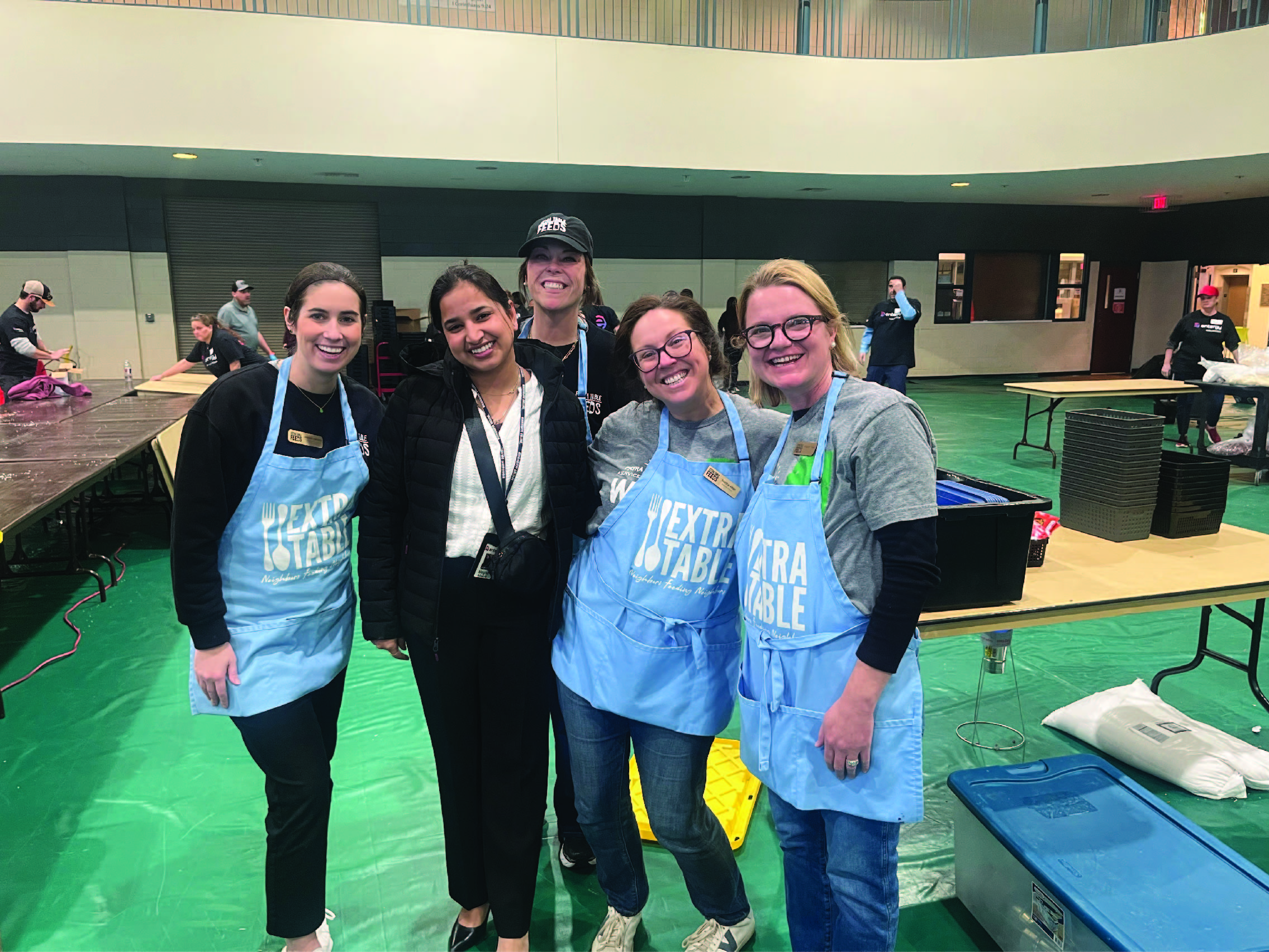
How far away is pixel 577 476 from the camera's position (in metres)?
1.85

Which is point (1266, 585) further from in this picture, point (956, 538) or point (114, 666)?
point (114, 666)

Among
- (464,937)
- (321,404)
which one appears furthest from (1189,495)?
(321,404)

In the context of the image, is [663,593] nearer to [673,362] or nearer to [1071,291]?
[673,362]

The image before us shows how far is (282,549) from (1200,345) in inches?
385

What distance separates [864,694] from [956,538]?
Result: 0.87m

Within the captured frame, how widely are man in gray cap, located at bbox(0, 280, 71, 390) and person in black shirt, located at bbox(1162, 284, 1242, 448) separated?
10988mm

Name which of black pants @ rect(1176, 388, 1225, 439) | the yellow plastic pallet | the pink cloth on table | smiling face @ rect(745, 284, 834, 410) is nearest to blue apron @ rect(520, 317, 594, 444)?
smiling face @ rect(745, 284, 834, 410)

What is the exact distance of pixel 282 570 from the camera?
1.85 meters

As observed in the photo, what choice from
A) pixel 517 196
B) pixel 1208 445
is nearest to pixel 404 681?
pixel 1208 445

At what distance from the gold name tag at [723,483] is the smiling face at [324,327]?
2.71 feet

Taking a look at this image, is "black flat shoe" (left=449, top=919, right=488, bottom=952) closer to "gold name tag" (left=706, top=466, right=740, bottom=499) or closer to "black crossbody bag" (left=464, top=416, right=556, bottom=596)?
"black crossbody bag" (left=464, top=416, right=556, bottom=596)

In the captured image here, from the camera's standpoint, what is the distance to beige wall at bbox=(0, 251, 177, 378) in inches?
442

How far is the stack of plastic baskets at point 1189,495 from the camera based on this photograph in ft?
9.21

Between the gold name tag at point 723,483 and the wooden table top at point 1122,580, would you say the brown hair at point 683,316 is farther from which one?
the wooden table top at point 1122,580
